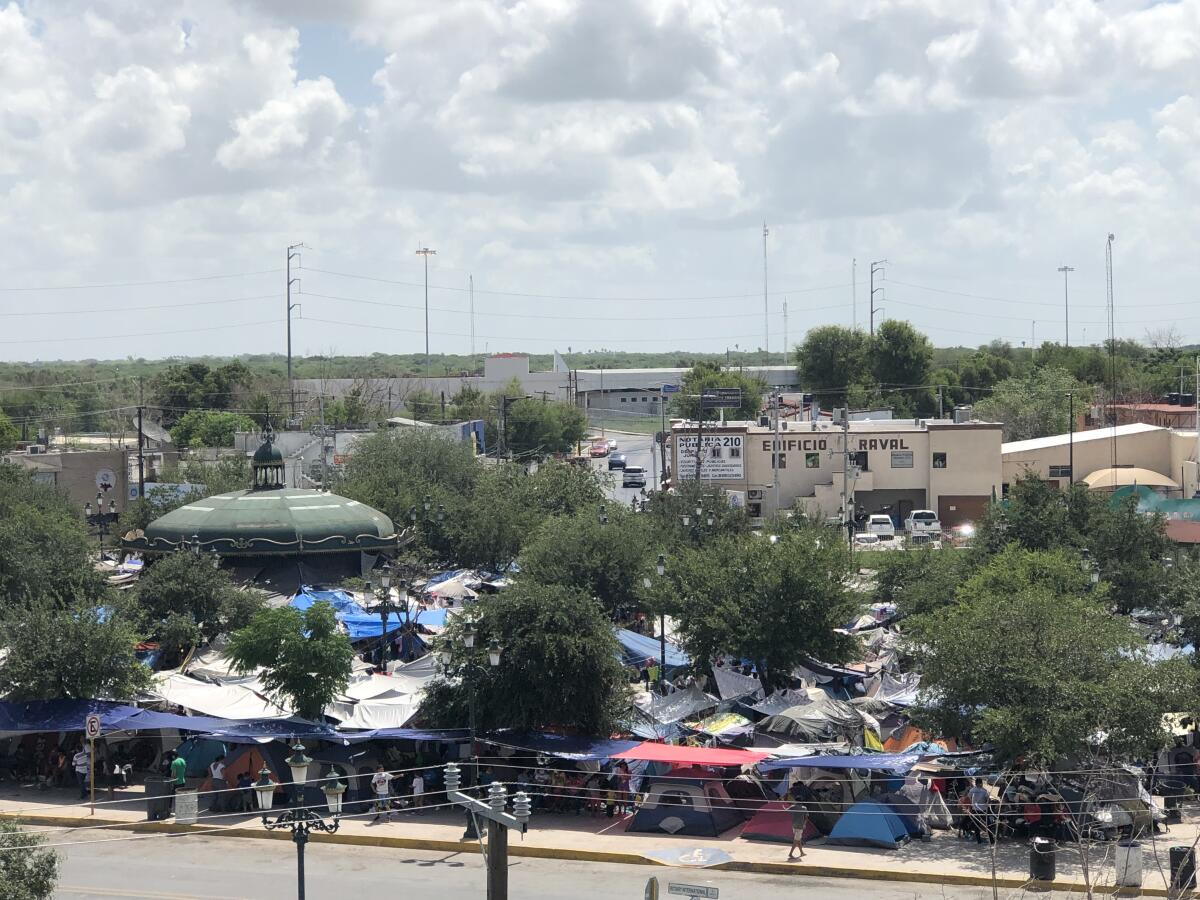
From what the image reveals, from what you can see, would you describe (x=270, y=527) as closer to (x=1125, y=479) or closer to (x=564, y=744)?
(x=564, y=744)

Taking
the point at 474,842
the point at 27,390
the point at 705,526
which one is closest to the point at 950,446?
the point at 705,526

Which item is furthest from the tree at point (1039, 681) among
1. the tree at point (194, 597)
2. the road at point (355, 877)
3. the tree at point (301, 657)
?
the tree at point (194, 597)

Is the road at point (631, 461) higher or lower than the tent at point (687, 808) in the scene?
→ higher

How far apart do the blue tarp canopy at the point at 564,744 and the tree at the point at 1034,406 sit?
8582cm

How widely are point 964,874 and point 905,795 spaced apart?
2.90m

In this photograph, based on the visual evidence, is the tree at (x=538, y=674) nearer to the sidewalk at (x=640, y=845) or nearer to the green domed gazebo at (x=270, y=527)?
the sidewalk at (x=640, y=845)

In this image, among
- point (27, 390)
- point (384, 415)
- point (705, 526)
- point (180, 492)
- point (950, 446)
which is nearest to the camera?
point (705, 526)

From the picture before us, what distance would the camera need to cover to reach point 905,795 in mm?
28875

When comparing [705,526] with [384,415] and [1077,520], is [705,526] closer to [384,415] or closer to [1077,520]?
[1077,520]

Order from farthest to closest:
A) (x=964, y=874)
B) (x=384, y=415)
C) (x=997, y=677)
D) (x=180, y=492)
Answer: (x=384, y=415)
(x=180, y=492)
(x=997, y=677)
(x=964, y=874)

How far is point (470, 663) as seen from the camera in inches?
1197

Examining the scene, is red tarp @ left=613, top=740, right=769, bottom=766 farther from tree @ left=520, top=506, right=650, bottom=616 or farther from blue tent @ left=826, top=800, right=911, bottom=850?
tree @ left=520, top=506, right=650, bottom=616

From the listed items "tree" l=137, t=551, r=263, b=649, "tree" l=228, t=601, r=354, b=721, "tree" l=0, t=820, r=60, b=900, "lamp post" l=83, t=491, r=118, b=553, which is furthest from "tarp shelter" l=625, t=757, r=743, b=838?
"lamp post" l=83, t=491, r=118, b=553

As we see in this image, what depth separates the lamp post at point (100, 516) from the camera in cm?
6497
